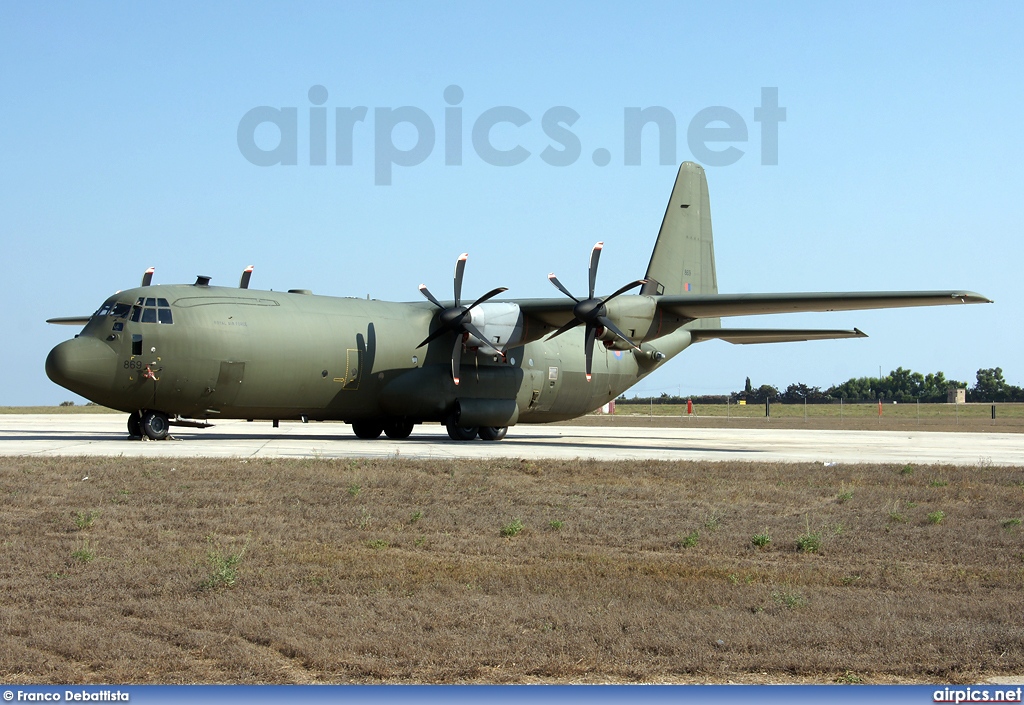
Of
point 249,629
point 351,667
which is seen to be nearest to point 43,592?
point 249,629

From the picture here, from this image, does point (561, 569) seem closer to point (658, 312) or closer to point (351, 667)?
point (351, 667)

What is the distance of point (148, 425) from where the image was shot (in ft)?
84.0

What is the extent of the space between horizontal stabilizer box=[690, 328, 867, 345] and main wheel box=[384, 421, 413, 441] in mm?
10980

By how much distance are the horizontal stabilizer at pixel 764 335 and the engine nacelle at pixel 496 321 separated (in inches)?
340

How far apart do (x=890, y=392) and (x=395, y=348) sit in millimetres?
136486

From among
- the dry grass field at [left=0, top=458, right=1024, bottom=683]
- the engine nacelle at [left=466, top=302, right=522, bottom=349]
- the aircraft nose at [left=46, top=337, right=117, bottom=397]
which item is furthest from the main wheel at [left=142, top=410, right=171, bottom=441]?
the engine nacelle at [left=466, top=302, right=522, bottom=349]

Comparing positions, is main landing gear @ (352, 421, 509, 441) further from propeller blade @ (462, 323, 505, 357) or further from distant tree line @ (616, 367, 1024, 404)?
distant tree line @ (616, 367, 1024, 404)

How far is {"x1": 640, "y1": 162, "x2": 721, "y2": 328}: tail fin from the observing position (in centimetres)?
3538

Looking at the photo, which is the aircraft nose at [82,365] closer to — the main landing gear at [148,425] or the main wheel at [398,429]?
the main landing gear at [148,425]

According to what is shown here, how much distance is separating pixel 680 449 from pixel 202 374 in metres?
13.1

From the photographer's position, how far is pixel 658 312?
29.6m

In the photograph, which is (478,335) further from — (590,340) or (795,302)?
(795,302)

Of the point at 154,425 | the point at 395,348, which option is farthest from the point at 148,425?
the point at 395,348

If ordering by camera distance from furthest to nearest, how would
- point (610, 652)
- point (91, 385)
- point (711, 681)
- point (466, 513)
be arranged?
point (91, 385), point (466, 513), point (610, 652), point (711, 681)
